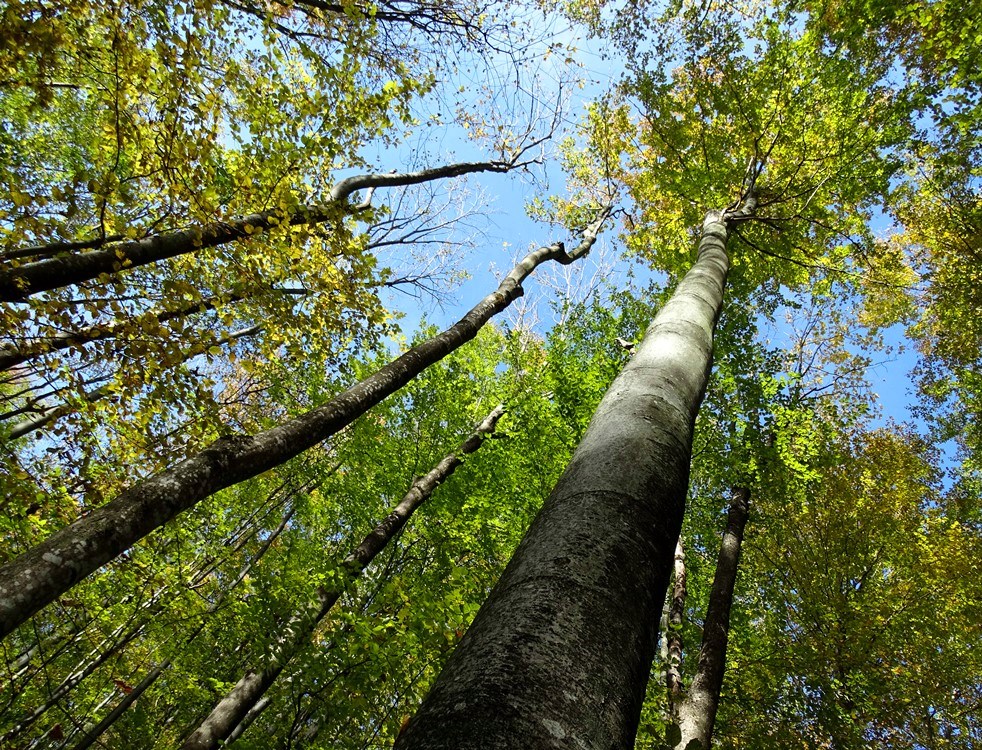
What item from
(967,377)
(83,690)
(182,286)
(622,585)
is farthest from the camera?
(967,377)

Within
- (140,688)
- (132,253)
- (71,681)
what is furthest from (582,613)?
(140,688)

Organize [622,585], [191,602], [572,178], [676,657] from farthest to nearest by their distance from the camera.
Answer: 1. [572,178]
2. [191,602]
3. [676,657]
4. [622,585]

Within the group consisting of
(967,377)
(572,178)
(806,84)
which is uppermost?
(572,178)

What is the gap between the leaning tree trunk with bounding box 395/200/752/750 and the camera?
2.76ft

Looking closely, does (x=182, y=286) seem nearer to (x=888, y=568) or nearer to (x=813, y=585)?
(x=813, y=585)

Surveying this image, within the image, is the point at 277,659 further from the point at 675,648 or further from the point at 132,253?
the point at 675,648

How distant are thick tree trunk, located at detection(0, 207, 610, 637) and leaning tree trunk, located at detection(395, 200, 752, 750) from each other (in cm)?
197

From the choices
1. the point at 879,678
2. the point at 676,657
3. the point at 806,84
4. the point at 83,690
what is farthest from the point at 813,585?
the point at 83,690

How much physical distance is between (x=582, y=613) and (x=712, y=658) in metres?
6.66

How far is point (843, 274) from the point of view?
887 cm

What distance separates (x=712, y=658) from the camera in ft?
20.5

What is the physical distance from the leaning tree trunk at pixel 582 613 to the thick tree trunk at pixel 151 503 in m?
1.97

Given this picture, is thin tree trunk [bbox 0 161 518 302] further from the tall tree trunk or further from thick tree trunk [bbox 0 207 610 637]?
the tall tree trunk

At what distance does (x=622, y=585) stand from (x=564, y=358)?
907cm
